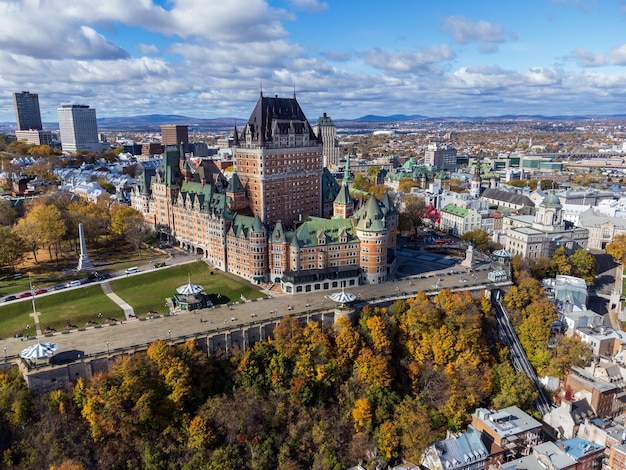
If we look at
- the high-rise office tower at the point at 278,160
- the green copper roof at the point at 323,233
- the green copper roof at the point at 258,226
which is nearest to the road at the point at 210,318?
the green copper roof at the point at 323,233

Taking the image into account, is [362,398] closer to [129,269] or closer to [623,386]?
[623,386]

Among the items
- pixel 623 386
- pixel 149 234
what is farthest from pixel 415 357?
pixel 149 234

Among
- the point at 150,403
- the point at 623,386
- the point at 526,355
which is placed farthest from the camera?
the point at 526,355

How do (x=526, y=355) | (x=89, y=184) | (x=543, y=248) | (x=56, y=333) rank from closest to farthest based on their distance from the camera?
(x=56, y=333) < (x=526, y=355) < (x=543, y=248) < (x=89, y=184)

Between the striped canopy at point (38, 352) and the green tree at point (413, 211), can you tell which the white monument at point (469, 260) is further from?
the striped canopy at point (38, 352)

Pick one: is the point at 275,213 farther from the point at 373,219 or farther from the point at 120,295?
the point at 120,295

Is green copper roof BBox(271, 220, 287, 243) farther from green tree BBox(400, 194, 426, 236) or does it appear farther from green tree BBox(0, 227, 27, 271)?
green tree BBox(400, 194, 426, 236)

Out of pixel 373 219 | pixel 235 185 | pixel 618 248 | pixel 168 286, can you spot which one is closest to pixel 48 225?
pixel 168 286
